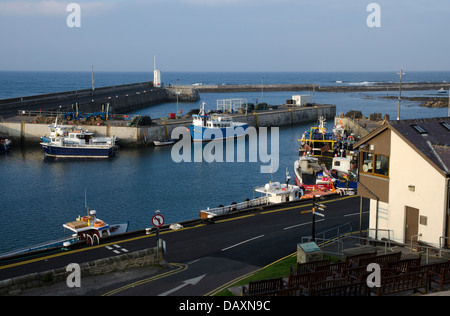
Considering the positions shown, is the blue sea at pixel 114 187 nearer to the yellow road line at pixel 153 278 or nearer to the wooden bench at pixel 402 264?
the yellow road line at pixel 153 278

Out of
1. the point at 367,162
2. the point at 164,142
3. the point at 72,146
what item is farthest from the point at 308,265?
the point at 164,142

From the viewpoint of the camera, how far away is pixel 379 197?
20.6 metres

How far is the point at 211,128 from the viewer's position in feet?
253

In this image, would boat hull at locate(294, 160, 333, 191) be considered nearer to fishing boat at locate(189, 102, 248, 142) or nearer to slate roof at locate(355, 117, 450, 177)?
slate roof at locate(355, 117, 450, 177)

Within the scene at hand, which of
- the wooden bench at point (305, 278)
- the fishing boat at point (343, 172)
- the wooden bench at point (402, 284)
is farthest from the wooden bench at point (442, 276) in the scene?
the fishing boat at point (343, 172)

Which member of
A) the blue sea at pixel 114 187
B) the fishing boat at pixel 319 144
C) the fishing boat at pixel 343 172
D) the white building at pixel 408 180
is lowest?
the blue sea at pixel 114 187

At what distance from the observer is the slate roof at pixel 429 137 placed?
18750 mm

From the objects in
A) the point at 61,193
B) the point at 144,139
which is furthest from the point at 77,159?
the point at 61,193

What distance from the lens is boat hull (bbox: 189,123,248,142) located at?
76.7 metres

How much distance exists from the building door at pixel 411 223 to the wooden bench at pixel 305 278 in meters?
6.76

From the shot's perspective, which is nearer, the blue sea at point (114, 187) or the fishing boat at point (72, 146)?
the blue sea at point (114, 187)

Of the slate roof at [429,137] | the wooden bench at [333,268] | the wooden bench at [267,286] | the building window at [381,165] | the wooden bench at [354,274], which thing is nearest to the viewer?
the wooden bench at [267,286]

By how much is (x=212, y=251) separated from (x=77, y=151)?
45.7 meters

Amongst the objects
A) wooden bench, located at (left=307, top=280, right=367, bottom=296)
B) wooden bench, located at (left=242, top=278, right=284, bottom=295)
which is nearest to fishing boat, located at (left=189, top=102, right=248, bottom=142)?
wooden bench, located at (left=242, top=278, right=284, bottom=295)
